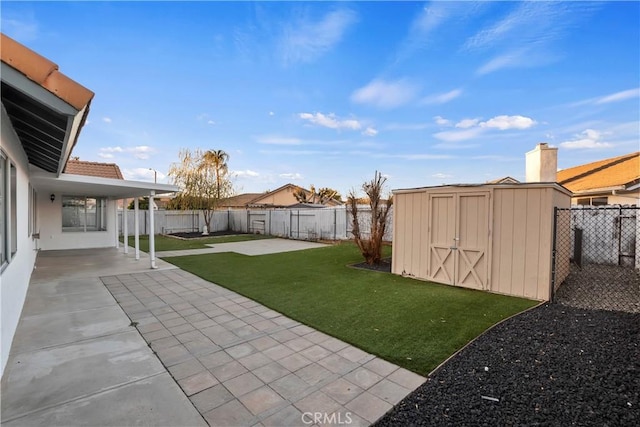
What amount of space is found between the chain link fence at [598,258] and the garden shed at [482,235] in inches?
11.0

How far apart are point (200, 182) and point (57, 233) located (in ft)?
28.5

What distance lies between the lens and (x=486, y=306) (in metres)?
4.99

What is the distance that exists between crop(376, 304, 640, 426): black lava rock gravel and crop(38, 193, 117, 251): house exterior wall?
13.4 meters

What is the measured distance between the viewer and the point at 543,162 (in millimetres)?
9234

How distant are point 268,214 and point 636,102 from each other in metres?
16.8

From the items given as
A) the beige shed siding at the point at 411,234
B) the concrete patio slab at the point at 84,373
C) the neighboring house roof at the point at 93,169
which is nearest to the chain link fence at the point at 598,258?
the beige shed siding at the point at 411,234

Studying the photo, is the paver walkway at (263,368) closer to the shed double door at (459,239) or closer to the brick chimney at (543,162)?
the shed double door at (459,239)

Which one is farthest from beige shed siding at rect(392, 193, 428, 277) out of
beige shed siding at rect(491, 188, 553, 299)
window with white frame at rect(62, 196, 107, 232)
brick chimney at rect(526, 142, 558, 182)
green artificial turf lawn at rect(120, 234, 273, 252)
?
window with white frame at rect(62, 196, 107, 232)

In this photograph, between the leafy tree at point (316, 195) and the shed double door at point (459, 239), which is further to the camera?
the leafy tree at point (316, 195)

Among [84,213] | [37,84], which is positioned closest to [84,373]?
[37,84]

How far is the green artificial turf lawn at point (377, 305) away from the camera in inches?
140

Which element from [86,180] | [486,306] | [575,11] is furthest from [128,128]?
[575,11]

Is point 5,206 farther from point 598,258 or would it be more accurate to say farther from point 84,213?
point 598,258

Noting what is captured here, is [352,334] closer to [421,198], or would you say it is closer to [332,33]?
[421,198]
